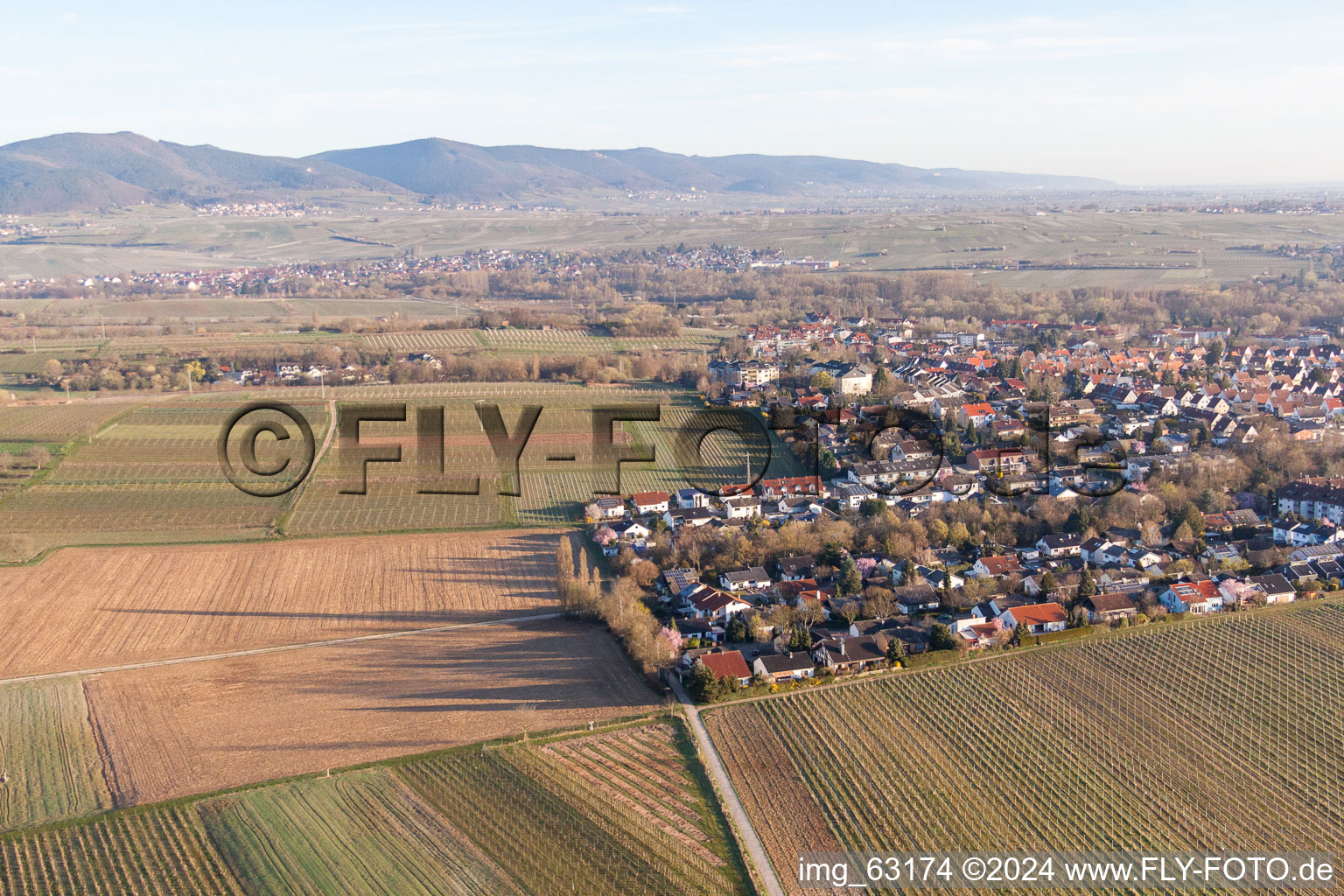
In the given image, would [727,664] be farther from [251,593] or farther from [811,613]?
[251,593]

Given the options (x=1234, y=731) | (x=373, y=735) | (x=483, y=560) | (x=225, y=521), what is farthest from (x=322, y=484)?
A: (x=1234, y=731)

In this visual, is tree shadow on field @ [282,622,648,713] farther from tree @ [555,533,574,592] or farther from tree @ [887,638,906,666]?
tree @ [887,638,906,666]

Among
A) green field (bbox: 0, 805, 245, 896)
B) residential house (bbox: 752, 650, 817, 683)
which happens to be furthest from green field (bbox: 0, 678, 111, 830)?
residential house (bbox: 752, 650, 817, 683)

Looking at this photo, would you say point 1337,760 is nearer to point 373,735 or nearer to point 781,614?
point 781,614

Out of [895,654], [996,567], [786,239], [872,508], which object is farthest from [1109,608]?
[786,239]

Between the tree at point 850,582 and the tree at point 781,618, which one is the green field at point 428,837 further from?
the tree at point 850,582

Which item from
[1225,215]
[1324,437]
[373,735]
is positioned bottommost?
[373,735]

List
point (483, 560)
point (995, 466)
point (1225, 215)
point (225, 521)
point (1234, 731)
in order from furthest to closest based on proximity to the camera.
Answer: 1. point (1225, 215)
2. point (995, 466)
3. point (225, 521)
4. point (483, 560)
5. point (1234, 731)
